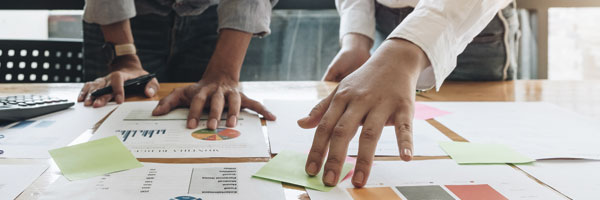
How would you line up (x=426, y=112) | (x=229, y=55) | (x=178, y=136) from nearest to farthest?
(x=178, y=136), (x=426, y=112), (x=229, y=55)

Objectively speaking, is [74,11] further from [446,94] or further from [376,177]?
[376,177]

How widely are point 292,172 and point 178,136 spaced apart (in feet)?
0.81

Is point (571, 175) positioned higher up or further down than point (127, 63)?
further down

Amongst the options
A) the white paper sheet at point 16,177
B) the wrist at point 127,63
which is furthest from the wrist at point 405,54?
the wrist at point 127,63

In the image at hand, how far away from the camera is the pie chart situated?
0.75 metres

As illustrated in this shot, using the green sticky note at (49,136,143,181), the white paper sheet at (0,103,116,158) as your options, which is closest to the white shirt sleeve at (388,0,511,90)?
the green sticky note at (49,136,143,181)

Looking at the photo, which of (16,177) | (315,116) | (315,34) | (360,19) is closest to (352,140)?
(315,116)

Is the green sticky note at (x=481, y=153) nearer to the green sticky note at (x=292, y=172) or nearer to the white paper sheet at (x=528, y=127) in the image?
the white paper sheet at (x=528, y=127)

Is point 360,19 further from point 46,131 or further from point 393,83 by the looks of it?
point 46,131

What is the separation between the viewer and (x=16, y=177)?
0.55 m

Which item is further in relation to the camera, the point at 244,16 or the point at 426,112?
the point at 244,16

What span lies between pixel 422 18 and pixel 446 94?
1.62 feet

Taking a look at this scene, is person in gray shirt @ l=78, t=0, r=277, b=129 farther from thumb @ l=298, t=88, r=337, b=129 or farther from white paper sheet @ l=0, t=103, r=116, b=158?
thumb @ l=298, t=88, r=337, b=129

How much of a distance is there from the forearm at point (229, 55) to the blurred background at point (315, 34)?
0.87m
